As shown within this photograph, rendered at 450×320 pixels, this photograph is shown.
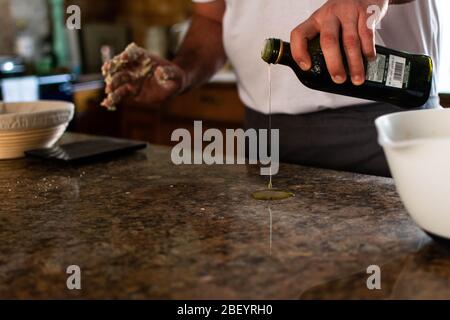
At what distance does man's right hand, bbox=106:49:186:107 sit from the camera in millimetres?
1235

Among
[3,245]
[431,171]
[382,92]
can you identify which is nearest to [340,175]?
[382,92]

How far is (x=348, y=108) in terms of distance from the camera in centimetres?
123

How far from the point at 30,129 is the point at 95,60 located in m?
2.75

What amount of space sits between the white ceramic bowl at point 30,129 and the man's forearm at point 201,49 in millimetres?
401

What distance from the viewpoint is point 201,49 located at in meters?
1.54

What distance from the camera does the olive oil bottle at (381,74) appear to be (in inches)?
32.9

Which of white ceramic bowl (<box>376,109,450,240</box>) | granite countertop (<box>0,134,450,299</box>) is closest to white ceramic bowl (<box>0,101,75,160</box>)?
granite countertop (<box>0,134,450,299</box>)

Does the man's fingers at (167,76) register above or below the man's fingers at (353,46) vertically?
below

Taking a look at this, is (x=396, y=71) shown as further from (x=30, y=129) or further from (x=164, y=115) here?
(x=164, y=115)

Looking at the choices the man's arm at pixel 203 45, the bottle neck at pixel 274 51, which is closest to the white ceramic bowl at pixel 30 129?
the man's arm at pixel 203 45
